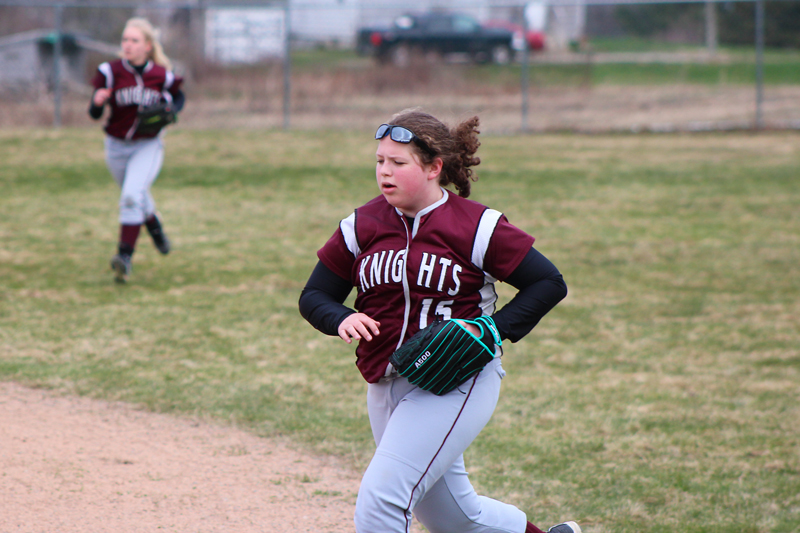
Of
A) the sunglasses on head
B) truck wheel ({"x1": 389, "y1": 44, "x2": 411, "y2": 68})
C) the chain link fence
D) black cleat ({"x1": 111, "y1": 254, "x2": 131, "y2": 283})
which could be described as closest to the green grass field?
black cleat ({"x1": 111, "y1": 254, "x2": 131, "y2": 283})

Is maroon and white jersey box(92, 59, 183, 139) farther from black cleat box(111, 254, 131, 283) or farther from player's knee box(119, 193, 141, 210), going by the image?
black cleat box(111, 254, 131, 283)

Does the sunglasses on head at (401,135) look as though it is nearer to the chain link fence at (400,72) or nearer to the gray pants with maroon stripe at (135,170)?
the gray pants with maroon stripe at (135,170)

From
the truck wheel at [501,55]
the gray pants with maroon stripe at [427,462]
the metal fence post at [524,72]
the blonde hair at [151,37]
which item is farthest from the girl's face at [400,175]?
the truck wheel at [501,55]

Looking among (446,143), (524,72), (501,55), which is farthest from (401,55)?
(446,143)

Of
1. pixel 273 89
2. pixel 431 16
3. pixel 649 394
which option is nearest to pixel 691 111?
pixel 431 16

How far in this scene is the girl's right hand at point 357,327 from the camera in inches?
99.7

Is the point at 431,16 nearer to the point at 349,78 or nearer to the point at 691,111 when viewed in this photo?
the point at 349,78

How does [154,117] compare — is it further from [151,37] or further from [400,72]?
[400,72]

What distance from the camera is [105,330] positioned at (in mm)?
5949

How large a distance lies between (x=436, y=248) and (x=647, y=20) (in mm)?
16675

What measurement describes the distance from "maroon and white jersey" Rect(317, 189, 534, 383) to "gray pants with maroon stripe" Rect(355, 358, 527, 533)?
0.16 m

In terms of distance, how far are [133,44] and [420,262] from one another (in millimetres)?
5161

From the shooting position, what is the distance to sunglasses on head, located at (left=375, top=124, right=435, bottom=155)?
8.56 ft

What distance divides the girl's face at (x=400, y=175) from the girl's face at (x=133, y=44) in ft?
16.2
